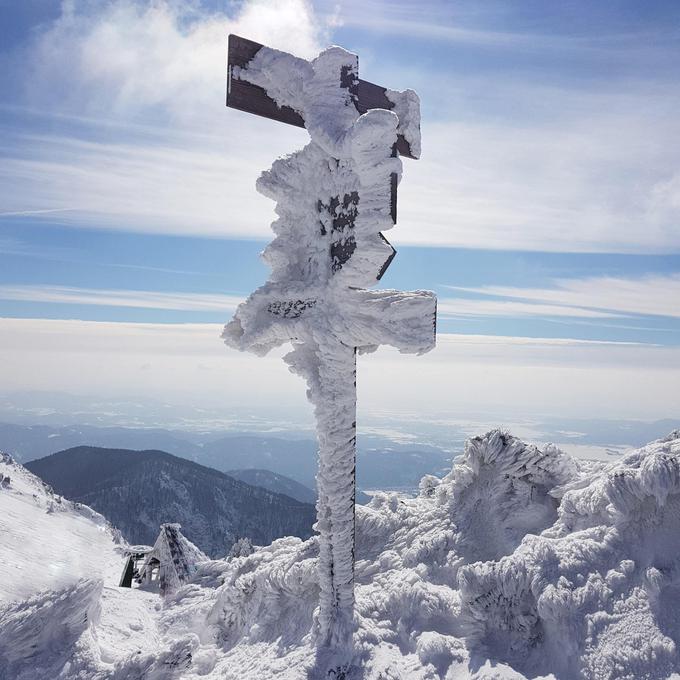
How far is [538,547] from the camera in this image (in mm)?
5582

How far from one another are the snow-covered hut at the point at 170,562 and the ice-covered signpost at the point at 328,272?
6.76 m

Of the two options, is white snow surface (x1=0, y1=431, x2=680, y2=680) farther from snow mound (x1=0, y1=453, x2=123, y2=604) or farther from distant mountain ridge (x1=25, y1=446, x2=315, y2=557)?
distant mountain ridge (x1=25, y1=446, x2=315, y2=557)

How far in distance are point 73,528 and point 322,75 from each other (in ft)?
50.1

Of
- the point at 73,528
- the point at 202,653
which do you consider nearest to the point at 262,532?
the point at 73,528

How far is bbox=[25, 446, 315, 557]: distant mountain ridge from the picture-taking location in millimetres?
77812

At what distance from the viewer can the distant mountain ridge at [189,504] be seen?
77.8m

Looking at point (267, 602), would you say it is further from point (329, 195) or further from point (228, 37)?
point (228, 37)

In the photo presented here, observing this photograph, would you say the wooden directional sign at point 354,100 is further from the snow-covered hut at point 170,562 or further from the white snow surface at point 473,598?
the snow-covered hut at point 170,562

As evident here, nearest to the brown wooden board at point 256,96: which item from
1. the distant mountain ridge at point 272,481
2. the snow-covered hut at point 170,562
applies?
the snow-covered hut at point 170,562

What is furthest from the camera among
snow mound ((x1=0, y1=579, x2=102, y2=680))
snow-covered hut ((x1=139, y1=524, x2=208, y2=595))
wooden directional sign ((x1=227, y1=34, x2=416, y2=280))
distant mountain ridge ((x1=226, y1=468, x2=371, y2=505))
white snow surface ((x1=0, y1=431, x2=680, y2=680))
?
distant mountain ridge ((x1=226, y1=468, x2=371, y2=505))

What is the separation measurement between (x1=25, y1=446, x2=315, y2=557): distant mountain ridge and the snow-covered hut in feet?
212

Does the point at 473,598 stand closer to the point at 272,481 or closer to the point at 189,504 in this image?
the point at 189,504

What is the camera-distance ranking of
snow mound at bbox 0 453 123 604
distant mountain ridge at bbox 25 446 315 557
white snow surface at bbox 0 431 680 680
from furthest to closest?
distant mountain ridge at bbox 25 446 315 557 < snow mound at bbox 0 453 123 604 < white snow surface at bbox 0 431 680 680

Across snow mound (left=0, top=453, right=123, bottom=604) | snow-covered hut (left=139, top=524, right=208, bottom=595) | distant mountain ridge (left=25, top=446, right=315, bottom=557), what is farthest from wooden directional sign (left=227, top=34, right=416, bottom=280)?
distant mountain ridge (left=25, top=446, right=315, bottom=557)
